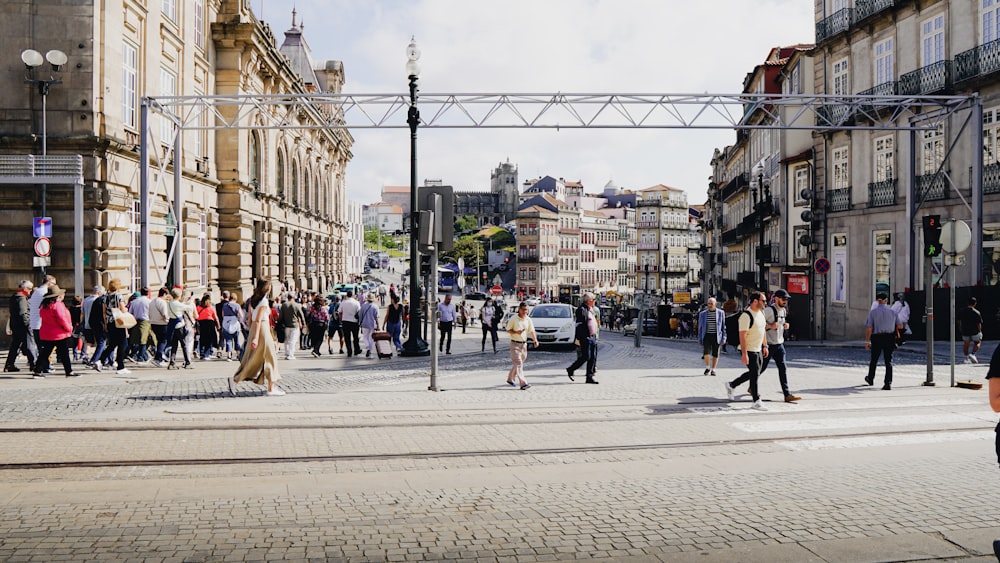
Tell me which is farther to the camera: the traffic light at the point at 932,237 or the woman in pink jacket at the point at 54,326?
the traffic light at the point at 932,237

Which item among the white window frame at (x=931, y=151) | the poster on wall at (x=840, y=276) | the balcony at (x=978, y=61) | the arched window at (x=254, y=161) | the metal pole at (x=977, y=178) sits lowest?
the poster on wall at (x=840, y=276)

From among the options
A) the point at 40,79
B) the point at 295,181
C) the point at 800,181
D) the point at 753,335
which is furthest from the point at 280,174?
the point at 753,335

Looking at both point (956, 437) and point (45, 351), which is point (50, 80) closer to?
point (45, 351)

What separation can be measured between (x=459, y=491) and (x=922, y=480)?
177 inches

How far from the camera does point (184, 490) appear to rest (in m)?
7.82

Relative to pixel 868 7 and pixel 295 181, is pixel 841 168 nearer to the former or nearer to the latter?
pixel 868 7

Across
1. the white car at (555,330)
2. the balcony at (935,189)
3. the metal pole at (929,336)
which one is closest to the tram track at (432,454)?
the metal pole at (929,336)

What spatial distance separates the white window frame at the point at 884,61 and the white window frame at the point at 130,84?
26.8 metres

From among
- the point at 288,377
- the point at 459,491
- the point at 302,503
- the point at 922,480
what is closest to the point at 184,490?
the point at 302,503

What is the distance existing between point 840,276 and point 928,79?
936cm

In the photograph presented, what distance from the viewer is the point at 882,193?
1308 inches

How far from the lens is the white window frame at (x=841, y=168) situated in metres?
36.0

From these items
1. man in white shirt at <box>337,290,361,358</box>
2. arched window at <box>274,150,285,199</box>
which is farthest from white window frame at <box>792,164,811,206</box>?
man in white shirt at <box>337,290,361,358</box>

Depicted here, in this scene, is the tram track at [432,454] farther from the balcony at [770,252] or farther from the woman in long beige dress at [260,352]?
the balcony at [770,252]
